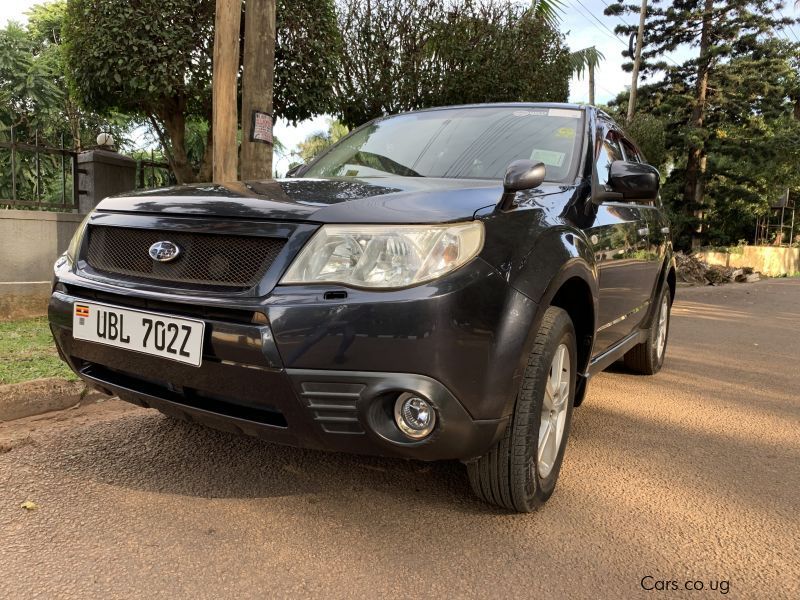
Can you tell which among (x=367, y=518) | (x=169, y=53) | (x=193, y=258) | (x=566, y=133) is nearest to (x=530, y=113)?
(x=566, y=133)

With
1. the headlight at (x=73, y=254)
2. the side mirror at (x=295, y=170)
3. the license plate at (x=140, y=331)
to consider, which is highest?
the side mirror at (x=295, y=170)

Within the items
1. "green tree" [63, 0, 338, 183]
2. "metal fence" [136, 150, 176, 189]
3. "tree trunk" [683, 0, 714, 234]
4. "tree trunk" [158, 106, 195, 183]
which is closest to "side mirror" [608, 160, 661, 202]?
"green tree" [63, 0, 338, 183]

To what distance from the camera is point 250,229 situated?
203cm

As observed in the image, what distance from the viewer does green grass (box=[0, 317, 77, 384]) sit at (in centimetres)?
371

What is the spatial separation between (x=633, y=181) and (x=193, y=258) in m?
Result: 1.94

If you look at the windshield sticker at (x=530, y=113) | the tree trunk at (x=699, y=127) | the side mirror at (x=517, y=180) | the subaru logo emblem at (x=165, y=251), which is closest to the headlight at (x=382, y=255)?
the side mirror at (x=517, y=180)

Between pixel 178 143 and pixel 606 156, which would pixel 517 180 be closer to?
pixel 606 156

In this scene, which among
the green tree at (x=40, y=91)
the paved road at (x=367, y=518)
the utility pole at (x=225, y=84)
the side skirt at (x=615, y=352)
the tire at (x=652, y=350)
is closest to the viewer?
the paved road at (x=367, y=518)

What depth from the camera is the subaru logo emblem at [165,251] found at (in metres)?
2.13

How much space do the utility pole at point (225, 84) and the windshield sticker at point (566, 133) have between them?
2.68 metres

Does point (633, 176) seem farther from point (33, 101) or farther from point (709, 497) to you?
point (33, 101)

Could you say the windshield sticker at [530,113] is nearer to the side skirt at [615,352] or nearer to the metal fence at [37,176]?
the side skirt at [615,352]

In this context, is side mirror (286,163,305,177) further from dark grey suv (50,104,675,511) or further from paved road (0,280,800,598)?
paved road (0,280,800,598)

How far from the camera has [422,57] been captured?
859 centimetres
